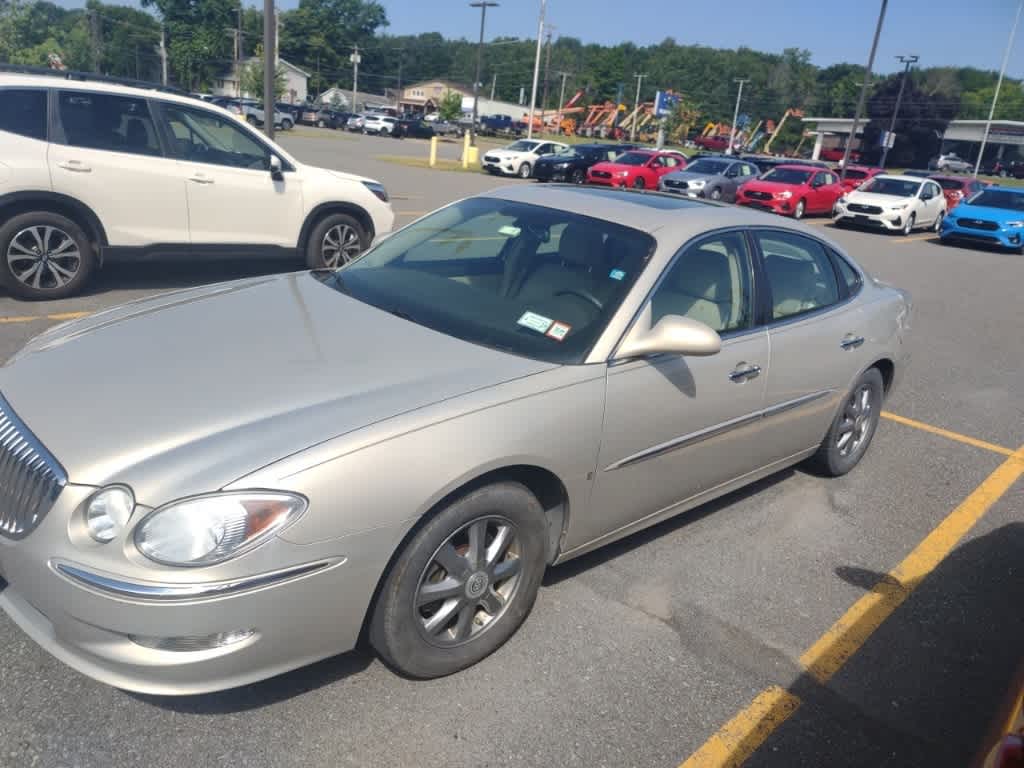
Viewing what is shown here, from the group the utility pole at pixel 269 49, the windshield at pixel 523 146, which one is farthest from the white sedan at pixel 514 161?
the utility pole at pixel 269 49

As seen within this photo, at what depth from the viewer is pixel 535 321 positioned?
10.6 ft

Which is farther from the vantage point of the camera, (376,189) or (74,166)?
(376,189)

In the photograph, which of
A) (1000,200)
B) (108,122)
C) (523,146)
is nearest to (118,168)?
(108,122)

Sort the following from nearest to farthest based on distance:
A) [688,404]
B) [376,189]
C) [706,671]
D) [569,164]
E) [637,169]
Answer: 1. [706,671]
2. [688,404]
3. [376,189]
4. [637,169]
5. [569,164]

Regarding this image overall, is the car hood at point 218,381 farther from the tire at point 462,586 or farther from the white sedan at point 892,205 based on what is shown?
the white sedan at point 892,205

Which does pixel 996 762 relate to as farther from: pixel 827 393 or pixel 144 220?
pixel 144 220

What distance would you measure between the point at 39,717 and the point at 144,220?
18.4ft

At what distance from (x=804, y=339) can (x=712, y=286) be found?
2.22 feet

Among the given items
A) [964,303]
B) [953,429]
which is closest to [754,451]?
[953,429]

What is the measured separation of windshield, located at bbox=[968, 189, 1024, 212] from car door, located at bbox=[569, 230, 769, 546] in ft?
62.9

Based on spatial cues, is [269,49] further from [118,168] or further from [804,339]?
[804,339]

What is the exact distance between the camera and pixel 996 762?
1.67m

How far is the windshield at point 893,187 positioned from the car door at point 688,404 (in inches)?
775

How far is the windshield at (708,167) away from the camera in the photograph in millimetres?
24156
